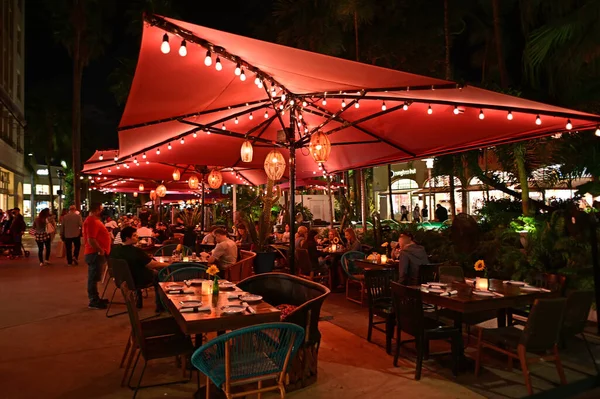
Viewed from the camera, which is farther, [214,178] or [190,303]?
[214,178]

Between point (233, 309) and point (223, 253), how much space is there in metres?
3.24

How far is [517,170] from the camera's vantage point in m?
9.98

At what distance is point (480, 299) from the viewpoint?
15.5 feet

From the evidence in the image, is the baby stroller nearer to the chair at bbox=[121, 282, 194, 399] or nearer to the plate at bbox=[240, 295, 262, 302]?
the chair at bbox=[121, 282, 194, 399]

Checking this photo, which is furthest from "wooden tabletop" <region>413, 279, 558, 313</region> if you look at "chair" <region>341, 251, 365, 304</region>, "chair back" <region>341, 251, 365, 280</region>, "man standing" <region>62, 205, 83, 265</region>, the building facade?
the building facade

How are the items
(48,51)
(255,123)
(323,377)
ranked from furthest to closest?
(48,51) → (255,123) → (323,377)

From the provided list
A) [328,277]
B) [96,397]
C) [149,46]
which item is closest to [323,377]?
[96,397]

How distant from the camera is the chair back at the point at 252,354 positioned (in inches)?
131

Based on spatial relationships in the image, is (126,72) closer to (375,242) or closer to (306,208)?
(306,208)

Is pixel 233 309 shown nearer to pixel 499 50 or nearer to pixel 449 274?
pixel 449 274

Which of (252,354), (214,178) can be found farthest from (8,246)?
(252,354)

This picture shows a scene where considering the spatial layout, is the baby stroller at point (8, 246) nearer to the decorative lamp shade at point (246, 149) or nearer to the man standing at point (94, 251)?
the man standing at point (94, 251)

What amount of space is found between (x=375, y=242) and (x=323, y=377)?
7.59 m

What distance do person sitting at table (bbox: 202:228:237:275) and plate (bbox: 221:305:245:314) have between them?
3037mm
